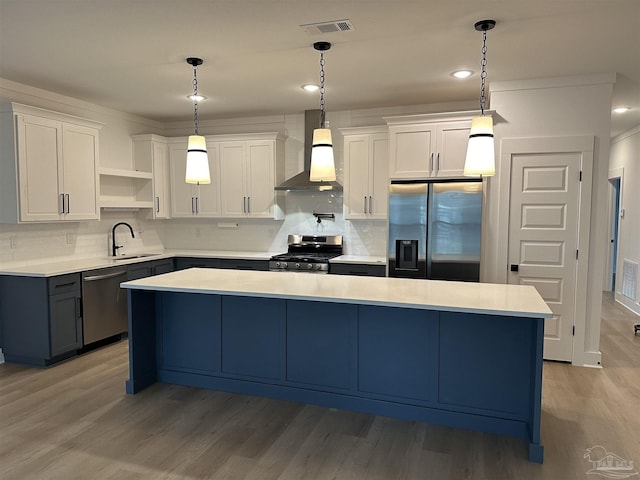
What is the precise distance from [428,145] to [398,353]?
7.75 ft

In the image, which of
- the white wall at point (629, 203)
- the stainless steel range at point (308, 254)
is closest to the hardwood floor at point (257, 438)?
the stainless steel range at point (308, 254)

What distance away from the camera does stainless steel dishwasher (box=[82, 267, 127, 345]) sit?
4.40 metres

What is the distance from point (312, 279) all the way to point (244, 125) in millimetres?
3182

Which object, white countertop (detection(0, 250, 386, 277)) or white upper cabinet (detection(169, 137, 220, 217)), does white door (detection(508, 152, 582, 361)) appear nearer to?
white countertop (detection(0, 250, 386, 277))

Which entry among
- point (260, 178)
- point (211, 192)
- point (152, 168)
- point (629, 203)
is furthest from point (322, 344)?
Answer: point (629, 203)

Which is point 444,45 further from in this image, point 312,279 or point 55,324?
point 55,324

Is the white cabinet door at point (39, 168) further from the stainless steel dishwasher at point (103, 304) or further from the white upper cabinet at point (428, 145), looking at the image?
the white upper cabinet at point (428, 145)

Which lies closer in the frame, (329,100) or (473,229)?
(473,229)

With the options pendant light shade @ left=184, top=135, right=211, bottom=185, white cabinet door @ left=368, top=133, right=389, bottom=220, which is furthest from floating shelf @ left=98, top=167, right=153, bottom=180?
white cabinet door @ left=368, top=133, right=389, bottom=220

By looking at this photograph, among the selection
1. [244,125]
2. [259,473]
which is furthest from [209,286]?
[244,125]

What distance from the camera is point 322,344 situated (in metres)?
3.23

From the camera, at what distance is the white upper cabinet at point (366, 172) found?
504 centimetres

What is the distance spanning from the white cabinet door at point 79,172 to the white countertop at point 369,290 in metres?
1.67

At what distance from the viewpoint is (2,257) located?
4246 millimetres
